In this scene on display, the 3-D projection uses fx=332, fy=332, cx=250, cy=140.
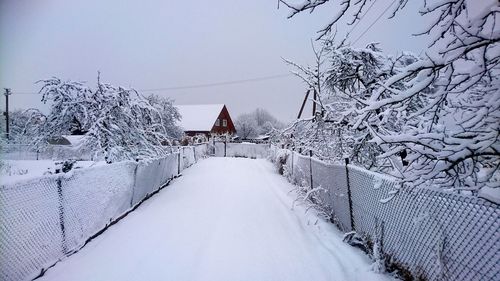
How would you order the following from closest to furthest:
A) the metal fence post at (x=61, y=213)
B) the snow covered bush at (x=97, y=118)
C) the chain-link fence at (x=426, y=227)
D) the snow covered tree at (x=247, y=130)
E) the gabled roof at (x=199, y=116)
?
the chain-link fence at (x=426, y=227) < the metal fence post at (x=61, y=213) < the snow covered bush at (x=97, y=118) < the gabled roof at (x=199, y=116) < the snow covered tree at (x=247, y=130)

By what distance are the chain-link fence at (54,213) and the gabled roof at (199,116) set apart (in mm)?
43682

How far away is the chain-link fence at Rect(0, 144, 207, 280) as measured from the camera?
4.02 m

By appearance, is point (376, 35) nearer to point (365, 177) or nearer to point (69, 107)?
point (365, 177)

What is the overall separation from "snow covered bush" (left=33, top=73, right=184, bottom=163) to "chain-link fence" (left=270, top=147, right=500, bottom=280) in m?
6.53

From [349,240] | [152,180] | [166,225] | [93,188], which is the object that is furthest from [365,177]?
[152,180]

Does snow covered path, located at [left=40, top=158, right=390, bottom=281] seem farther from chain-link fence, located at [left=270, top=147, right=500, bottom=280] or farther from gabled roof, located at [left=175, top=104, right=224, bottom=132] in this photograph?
gabled roof, located at [left=175, top=104, right=224, bottom=132]

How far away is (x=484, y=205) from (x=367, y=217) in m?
2.89

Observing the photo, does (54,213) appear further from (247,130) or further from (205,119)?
(247,130)

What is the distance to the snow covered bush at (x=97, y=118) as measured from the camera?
938 cm

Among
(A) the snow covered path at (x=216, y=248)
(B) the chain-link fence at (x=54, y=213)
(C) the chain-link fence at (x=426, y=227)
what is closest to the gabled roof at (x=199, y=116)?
(A) the snow covered path at (x=216, y=248)

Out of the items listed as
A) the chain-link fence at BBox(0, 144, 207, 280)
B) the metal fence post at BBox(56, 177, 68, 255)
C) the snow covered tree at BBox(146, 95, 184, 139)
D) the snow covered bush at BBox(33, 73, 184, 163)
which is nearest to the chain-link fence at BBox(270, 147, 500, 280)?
the chain-link fence at BBox(0, 144, 207, 280)

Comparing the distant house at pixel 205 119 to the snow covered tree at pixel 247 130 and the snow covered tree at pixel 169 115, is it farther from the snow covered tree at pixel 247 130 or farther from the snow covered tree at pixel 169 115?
the snow covered tree at pixel 169 115

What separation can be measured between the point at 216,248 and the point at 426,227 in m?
3.43

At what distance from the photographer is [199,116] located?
54.6 metres
